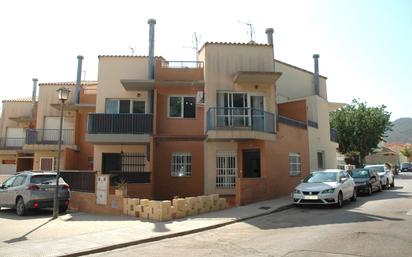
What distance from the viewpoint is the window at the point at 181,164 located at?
20.3 metres

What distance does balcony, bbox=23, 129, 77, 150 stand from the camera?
25.7 meters

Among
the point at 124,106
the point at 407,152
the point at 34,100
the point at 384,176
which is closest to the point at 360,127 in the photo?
the point at 384,176

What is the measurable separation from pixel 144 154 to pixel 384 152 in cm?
6409

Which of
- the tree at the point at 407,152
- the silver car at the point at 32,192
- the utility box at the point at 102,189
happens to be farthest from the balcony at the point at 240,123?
the tree at the point at 407,152

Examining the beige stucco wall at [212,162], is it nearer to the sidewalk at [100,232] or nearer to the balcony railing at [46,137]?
the sidewalk at [100,232]

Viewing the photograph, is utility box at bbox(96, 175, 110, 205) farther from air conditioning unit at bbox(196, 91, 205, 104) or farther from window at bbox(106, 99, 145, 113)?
air conditioning unit at bbox(196, 91, 205, 104)

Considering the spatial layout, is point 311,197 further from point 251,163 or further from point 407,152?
point 407,152

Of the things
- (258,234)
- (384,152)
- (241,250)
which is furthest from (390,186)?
(384,152)

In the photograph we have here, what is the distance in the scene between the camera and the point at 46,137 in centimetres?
2667

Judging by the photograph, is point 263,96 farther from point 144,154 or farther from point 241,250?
point 241,250

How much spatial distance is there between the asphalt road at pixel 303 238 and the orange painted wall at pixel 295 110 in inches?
407

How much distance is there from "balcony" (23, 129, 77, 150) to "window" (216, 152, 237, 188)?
1111 centimetres

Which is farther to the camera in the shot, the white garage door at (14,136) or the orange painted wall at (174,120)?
the white garage door at (14,136)

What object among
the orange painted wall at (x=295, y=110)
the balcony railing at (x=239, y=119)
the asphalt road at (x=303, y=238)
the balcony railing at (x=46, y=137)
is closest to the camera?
Answer: the asphalt road at (x=303, y=238)
